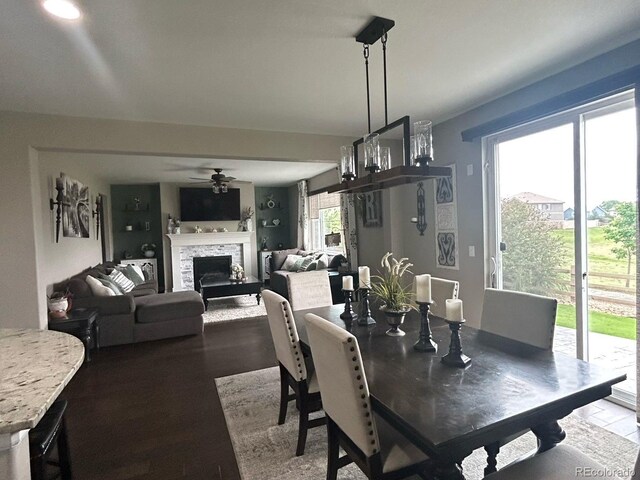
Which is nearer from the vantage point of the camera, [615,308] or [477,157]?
[615,308]

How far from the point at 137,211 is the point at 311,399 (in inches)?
309

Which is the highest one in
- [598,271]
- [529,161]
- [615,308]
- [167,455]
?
[529,161]

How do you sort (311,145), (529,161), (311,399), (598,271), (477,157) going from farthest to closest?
(311,145) → (477,157) → (529,161) → (598,271) → (311,399)

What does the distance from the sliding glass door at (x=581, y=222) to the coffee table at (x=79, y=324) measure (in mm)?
4468

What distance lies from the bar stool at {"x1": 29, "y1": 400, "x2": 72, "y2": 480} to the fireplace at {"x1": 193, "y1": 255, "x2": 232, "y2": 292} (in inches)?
257

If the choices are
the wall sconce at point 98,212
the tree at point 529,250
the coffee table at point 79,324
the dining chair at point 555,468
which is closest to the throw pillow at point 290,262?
the wall sconce at point 98,212

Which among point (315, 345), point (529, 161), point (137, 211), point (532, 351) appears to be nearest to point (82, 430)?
point (315, 345)

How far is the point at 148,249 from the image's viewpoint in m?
8.43

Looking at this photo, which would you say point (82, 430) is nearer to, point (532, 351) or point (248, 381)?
point (248, 381)

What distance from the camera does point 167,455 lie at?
87.0 inches

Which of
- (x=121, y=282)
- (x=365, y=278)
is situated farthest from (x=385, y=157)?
(x=121, y=282)

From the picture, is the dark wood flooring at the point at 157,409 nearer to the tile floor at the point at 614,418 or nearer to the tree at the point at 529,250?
the tile floor at the point at 614,418

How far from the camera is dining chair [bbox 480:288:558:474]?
1.91 meters

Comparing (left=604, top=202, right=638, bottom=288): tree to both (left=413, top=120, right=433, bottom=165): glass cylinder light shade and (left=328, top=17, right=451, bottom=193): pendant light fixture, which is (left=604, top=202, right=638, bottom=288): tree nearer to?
(left=328, top=17, right=451, bottom=193): pendant light fixture
